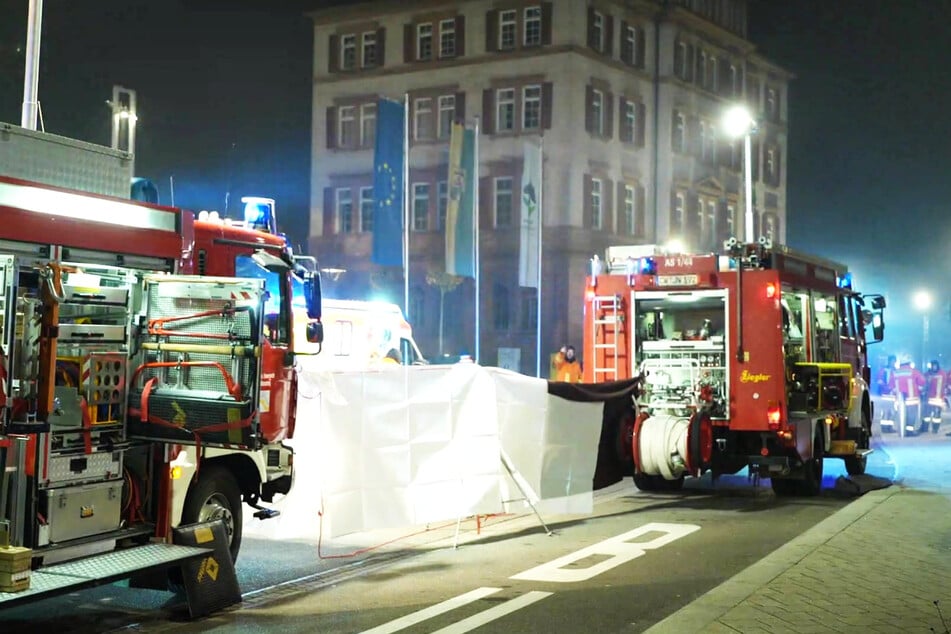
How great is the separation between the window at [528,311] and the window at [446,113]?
926 centimetres

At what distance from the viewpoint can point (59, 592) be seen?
22.5 ft

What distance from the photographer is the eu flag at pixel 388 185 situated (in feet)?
105

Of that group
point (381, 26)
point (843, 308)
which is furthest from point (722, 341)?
point (381, 26)

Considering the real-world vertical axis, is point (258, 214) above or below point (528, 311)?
below

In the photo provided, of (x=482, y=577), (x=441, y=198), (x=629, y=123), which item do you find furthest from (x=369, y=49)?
(x=482, y=577)

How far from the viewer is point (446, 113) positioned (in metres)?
55.9

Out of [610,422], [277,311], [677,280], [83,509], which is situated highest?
[677,280]

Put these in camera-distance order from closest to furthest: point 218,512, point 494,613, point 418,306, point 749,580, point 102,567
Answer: point 102,567
point 494,613
point 749,580
point 218,512
point 418,306

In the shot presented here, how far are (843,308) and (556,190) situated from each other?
33652 millimetres

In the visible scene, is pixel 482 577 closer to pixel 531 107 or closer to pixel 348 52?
pixel 531 107

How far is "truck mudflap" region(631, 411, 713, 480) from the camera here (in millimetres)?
13992

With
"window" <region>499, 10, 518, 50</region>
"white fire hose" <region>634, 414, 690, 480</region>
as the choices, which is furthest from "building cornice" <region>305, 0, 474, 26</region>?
"white fire hose" <region>634, 414, 690, 480</region>

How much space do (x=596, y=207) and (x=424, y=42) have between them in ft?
40.7

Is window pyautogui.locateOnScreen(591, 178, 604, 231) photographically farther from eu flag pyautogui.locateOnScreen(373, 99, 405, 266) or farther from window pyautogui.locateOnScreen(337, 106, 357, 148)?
eu flag pyautogui.locateOnScreen(373, 99, 405, 266)
